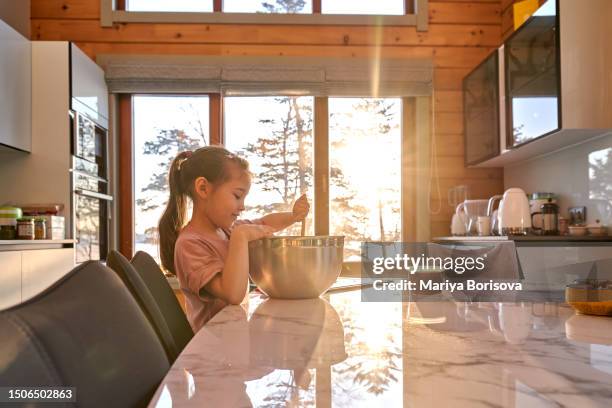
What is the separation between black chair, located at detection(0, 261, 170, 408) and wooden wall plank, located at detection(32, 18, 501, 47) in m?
3.45

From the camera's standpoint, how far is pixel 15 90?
9.39ft

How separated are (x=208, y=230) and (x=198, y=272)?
25cm

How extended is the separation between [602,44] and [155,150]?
275cm

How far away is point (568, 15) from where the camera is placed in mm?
2508

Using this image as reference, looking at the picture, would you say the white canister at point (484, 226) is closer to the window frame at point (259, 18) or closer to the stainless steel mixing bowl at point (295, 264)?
the window frame at point (259, 18)

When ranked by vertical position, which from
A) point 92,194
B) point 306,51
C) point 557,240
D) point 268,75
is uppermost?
point 306,51

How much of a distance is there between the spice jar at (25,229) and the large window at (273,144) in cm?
139

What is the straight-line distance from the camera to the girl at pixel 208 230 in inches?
37.5

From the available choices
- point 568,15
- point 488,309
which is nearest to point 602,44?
point 568,15

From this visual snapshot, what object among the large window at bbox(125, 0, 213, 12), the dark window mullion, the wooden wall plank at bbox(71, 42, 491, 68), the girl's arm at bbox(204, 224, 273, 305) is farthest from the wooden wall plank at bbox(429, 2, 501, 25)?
the girl's arm at bbox(204, 224, 273, 305)

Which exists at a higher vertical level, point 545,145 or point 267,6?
point 267,6

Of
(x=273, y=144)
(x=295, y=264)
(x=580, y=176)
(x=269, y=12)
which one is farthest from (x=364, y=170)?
(x=295, y=264)

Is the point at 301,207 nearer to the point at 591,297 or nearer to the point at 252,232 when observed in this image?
the point at 252,232

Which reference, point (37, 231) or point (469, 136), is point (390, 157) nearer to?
point (469, 136)
